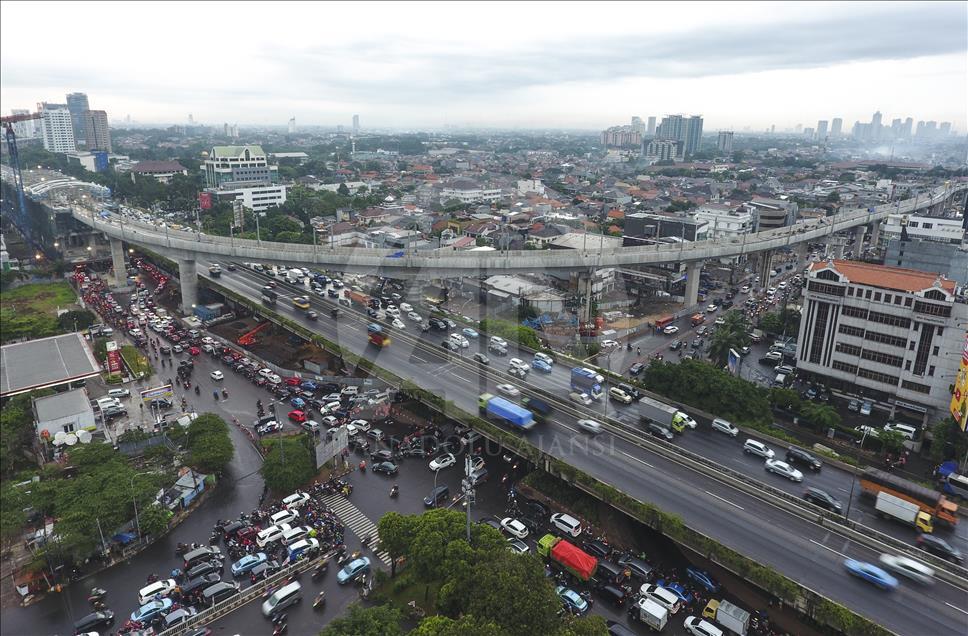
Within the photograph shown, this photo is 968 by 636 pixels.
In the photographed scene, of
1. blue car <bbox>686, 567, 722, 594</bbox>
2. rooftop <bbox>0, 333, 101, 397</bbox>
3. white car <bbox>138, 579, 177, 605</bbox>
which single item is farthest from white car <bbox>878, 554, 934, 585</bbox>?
rooftop <bbox>0, 333, 101, 397</bbox>

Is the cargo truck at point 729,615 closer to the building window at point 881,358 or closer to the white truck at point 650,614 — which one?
the white truck at point 650,614

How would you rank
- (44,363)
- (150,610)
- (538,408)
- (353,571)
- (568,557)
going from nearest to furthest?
(150,610) < (353,571) < (568,557) < (538,408) < (44,363)

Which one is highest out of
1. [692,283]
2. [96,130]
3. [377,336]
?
[96,130]

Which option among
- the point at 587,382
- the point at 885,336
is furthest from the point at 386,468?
the point at 885,336

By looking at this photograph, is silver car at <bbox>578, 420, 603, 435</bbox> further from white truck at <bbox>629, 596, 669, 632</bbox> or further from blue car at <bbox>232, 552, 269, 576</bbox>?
blue car at <bbox>232, 552, 269, 576</bbox>

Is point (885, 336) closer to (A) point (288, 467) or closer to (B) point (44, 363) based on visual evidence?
(A) point (288, 467)

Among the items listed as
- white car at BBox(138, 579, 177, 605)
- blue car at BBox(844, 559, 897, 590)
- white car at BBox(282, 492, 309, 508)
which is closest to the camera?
blue car at BBox(844, 559, 897, 590)

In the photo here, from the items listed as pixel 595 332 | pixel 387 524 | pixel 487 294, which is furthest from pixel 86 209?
pixel 387 524
